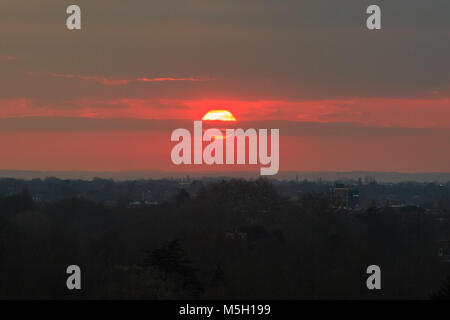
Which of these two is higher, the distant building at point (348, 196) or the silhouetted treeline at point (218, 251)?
the distant building at point (348, 196)

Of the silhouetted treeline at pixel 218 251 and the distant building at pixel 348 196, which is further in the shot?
the distant building at pixel 348 196

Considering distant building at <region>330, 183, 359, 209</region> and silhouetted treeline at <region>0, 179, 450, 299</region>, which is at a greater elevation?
distant building at <region>330, 183, 359, 209</region>

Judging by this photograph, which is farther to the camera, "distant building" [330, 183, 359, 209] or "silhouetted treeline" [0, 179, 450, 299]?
"distant building" [330, 183, 359, 209]

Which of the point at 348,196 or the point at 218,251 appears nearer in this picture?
the point at 218,251

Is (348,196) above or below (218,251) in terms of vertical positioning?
above
